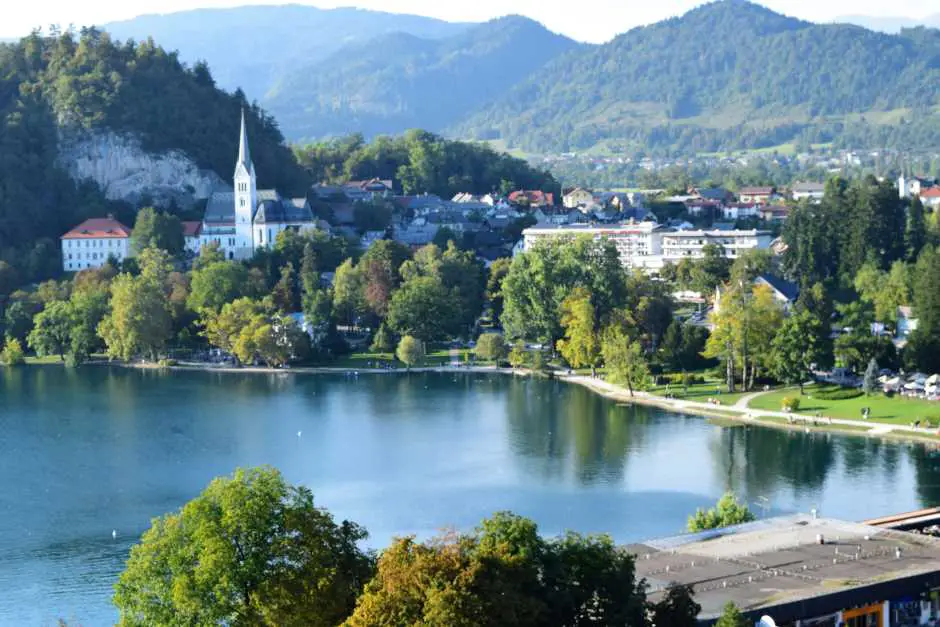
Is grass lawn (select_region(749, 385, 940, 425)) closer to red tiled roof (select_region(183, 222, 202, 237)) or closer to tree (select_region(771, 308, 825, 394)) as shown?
tree (select_region(771, 308, 825, 394))

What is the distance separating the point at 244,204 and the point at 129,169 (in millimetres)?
7981

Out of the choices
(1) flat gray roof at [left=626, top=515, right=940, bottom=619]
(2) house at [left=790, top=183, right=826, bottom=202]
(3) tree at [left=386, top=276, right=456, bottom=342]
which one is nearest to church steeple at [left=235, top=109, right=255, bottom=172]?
(3) tree at [left=386, top=276, right=456, bottom=342]

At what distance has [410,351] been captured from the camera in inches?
2034

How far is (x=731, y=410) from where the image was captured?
4156cm

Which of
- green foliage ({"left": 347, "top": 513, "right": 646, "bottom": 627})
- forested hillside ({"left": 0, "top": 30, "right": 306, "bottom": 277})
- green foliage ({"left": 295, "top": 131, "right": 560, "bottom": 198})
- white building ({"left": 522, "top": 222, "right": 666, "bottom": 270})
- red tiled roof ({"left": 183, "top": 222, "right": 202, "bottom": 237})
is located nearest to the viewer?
green foliage ({"left": 347, "top": 513, "right": 646, "bottom": 627})

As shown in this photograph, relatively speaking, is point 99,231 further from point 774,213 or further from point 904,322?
point 774,213

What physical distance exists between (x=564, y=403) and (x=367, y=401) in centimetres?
608

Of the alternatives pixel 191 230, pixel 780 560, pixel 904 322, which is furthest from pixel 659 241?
pixel 780 560

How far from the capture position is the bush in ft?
137

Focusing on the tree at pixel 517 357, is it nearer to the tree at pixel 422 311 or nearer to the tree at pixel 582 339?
the tree at pixel 582 339

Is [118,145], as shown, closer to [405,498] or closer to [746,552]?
[405,498]

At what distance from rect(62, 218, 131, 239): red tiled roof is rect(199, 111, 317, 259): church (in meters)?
3.65

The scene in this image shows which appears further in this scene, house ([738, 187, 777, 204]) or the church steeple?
house ([738, 187, 777, 204])

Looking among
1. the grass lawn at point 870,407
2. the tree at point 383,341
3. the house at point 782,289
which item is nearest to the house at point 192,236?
the tree at point 383,341
